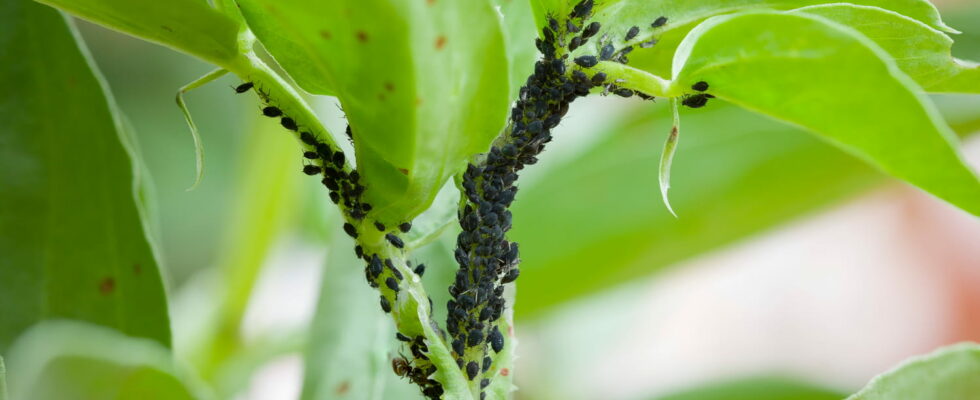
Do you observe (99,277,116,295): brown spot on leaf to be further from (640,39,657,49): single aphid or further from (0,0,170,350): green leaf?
(640,39,657,49): single aphid

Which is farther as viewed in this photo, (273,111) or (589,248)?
(589,248)

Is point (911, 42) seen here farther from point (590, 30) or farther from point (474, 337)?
point (474, 337)

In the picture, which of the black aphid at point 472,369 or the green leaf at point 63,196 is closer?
the black aphid at point 472,369

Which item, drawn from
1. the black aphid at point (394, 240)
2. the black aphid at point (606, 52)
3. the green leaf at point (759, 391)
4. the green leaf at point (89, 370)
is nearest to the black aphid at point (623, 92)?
the black aphid at point (606, 52)

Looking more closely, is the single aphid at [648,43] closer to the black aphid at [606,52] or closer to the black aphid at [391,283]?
the black aphid at [606,52]

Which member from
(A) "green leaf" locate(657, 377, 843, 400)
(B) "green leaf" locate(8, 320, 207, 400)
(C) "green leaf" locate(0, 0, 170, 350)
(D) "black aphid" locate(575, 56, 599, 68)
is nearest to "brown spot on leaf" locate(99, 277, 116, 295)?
(C) "green leaf" locate(0, 0, 170, 350)

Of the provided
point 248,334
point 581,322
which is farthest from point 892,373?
point 581,322

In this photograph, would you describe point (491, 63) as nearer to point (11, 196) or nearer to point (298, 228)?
point (11, 196)

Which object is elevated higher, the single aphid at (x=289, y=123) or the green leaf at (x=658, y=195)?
the green leaf at (x=658, y=195)

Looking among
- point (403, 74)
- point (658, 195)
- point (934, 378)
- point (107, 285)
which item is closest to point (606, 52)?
point (403, 74)
